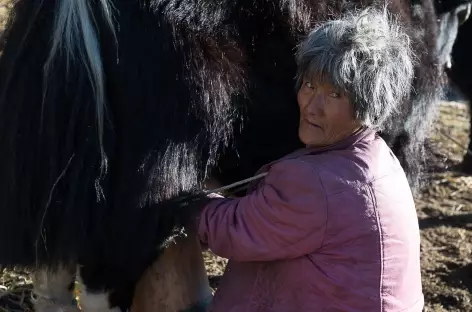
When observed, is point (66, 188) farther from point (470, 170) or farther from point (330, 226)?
point (470, 170)

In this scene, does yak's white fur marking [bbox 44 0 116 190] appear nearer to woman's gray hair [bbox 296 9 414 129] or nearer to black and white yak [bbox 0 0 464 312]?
black and white yak [bbox 0 0 464 312]

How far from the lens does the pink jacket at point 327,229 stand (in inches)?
56.9

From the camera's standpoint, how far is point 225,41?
61.7 inches

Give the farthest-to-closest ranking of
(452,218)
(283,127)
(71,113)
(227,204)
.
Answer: (452,218) < (283,127) < (227,204) < (71,113)

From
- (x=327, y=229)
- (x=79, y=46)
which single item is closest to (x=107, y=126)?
(x=79, y=46)

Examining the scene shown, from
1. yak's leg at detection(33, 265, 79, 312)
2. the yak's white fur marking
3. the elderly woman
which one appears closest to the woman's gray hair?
the elderly woman

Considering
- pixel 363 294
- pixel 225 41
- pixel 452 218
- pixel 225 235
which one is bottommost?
pixel 452 218

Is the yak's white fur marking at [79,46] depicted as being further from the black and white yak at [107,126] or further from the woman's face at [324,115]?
the woman's face at [324,115]

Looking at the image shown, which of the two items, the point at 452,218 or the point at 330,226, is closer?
the point at 330,226

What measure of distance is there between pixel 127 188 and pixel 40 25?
14.6 inches

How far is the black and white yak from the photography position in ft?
4.68

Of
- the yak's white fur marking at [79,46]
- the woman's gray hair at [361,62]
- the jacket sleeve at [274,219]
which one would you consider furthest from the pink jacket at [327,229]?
the yak's white fur marking at [79,46]

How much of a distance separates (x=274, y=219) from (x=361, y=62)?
13.9 inches

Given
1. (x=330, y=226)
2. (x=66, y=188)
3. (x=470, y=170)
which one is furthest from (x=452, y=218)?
(x=66, y=188)
